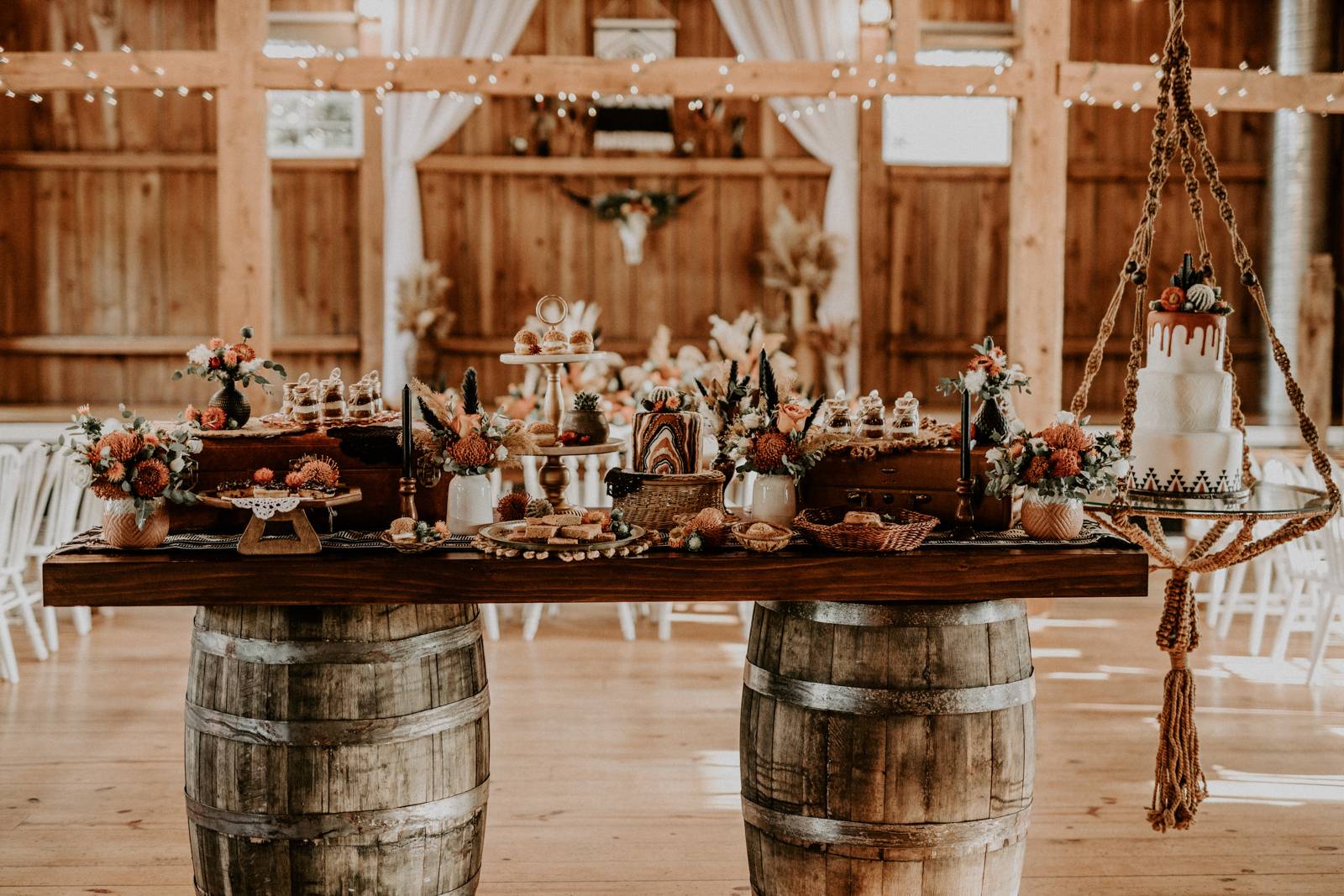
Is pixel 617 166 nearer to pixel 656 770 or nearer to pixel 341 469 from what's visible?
pixel 656 770

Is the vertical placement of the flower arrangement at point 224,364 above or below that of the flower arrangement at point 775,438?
above

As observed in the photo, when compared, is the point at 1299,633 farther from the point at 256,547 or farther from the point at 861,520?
the point at 256,547

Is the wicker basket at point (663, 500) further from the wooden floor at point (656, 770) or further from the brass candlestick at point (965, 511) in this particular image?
the wooden floor at point (656, 770)

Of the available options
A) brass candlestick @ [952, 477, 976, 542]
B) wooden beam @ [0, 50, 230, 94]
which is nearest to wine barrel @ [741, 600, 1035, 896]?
brass candlestick @ [952, 477, 976, 542]

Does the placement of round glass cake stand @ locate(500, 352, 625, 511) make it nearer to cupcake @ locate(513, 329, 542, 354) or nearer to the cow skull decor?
cupcake @ locate(513, 329, 542, 354)

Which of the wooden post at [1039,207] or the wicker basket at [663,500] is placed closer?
the wicker basket at [663,500]

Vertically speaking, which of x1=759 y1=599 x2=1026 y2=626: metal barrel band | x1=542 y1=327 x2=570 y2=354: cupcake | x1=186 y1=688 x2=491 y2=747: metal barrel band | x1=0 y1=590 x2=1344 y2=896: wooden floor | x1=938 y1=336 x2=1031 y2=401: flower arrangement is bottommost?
x1=0 y1=590 x2=1344 y2=896: wooden floor

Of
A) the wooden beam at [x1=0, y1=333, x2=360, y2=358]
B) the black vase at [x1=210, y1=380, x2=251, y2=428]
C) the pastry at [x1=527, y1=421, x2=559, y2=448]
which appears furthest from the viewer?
the wooden beam at [x1=0, y1=333, x2=360, y2=358]

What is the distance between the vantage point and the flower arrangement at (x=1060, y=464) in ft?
8.29

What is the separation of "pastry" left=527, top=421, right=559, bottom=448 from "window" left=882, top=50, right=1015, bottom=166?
6164mm

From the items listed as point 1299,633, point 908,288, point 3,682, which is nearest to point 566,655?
point 3,682

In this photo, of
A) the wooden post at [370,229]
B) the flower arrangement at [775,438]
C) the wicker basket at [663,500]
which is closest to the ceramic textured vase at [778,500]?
the flower arrangement at [775,438]

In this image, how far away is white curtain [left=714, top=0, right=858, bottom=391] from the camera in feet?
26.7

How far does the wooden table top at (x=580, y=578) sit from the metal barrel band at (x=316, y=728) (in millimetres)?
231
